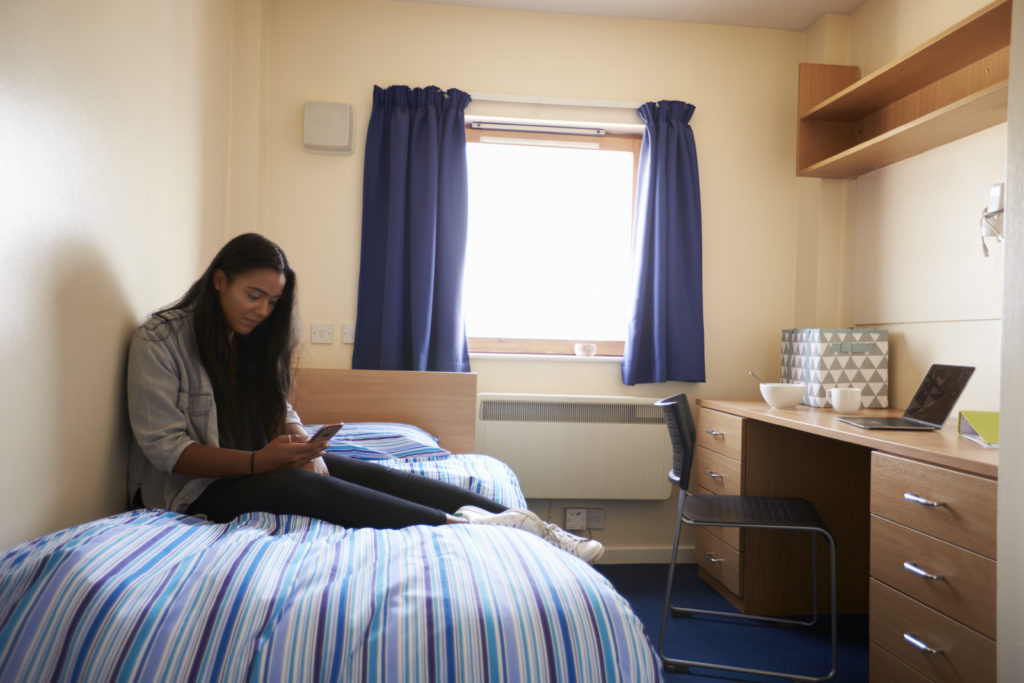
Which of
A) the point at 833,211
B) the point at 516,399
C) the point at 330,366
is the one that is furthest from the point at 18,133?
the point at 833,211

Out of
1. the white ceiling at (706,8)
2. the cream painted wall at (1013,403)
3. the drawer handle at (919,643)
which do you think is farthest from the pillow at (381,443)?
the white ceiling at (706,8)

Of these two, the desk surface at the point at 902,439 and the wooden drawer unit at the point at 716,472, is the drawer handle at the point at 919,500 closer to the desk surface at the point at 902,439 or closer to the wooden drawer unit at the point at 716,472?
the desk surface at the point at 902,439

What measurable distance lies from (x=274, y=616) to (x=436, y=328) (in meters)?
2.06

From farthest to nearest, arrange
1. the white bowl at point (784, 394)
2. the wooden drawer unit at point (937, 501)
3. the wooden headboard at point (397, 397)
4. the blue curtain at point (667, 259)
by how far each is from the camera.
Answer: the blue curtain at point (667, 259) → the wooden headboard at point (397, 397) → the white bowl at point (784, 394) → the wooden drawer unit at point (937, 501)

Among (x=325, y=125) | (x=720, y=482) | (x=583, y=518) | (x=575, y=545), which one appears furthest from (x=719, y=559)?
(x=325, y=125)

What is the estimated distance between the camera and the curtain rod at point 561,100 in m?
3.10

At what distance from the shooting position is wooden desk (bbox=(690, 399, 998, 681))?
4.83 ft

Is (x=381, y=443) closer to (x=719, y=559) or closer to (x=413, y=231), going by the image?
(x=413, y=231)

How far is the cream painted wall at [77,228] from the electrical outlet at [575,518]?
5.98 feet

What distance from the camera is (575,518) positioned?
316 cm

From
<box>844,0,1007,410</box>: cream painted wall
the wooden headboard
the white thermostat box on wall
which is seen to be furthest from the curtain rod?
the wooden headboard

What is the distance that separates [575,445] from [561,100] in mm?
1445

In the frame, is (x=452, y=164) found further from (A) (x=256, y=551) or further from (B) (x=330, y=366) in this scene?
(A) (x=256, y=551)

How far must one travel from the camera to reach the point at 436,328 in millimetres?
3004
